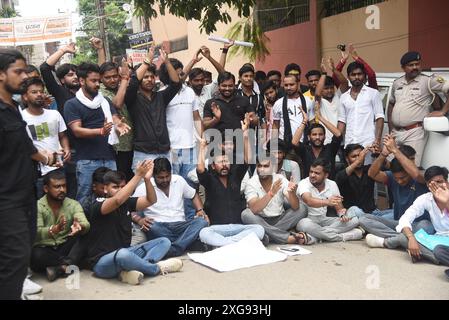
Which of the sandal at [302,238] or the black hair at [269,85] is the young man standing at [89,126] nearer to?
the sandal at [302,238]

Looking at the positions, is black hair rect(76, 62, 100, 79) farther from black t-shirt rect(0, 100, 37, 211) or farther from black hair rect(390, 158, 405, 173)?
black hair rect(390, 158, 405, 173)

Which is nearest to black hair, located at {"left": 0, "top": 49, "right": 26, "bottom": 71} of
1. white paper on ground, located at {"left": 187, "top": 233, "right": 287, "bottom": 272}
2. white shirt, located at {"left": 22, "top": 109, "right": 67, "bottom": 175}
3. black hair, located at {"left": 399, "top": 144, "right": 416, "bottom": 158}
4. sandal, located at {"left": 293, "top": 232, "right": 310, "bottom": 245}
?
white shirt, located at {"left": 22, "top": 109, "right": 67, "bottom": 175}

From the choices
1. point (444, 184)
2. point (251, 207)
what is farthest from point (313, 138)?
point (444, 184)

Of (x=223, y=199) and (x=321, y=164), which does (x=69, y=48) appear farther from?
(x=321, y=164)

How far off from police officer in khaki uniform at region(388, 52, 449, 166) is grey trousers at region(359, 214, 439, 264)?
0.75m

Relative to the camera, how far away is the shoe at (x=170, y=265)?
4.62 metres

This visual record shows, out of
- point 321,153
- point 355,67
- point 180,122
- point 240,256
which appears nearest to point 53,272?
point 240,256

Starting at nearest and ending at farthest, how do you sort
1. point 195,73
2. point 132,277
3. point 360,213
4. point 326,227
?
point 132,277 → point 326,227 → point 360,213 → point 195,73

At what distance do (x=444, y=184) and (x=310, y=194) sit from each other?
1.34 meters

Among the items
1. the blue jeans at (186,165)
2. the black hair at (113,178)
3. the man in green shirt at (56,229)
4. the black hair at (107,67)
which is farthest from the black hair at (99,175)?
the black hair at (107,67)

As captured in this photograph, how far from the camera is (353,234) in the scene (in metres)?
5.54

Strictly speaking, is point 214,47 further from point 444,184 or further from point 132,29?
point 132,29

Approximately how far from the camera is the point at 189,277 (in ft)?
14.9

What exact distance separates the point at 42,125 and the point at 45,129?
47mm
